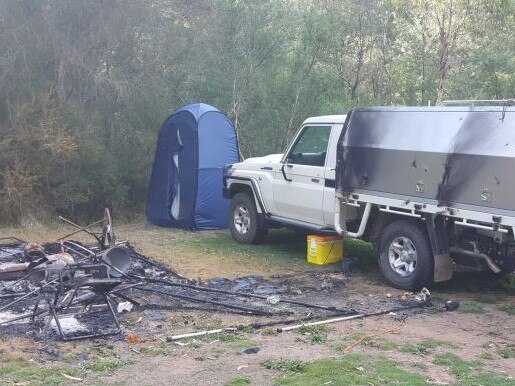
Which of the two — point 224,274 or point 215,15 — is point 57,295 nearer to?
point 224,274

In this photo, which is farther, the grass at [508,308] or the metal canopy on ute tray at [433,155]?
the grass at [508,308]

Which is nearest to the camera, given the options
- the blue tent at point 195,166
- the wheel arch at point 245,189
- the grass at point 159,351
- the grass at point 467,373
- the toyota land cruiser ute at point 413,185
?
the grass at point 467,373

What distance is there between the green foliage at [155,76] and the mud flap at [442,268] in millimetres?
7501

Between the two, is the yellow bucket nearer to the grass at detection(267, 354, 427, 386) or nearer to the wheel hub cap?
the wheel hub cap

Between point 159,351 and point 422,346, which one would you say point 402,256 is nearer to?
point 422,346

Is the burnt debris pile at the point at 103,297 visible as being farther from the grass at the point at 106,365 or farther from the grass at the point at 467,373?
the grass at the point at 467,373

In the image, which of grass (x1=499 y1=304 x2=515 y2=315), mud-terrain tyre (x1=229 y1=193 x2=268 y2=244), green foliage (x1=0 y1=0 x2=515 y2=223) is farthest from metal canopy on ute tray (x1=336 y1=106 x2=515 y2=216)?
green foliage (x1=0 y1=0 x2=515 y2=223)

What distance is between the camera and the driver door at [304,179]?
10.5 m

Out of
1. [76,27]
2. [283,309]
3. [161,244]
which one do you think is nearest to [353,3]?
[76,27]

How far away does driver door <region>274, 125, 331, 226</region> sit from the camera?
34.5ft

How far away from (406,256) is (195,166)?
5.55 meters

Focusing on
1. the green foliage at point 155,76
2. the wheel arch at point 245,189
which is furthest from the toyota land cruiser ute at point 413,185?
the green foliage at point 155,76

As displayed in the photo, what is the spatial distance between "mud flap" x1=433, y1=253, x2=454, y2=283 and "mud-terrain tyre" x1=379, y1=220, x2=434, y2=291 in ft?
0.23

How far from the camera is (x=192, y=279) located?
959 cm
